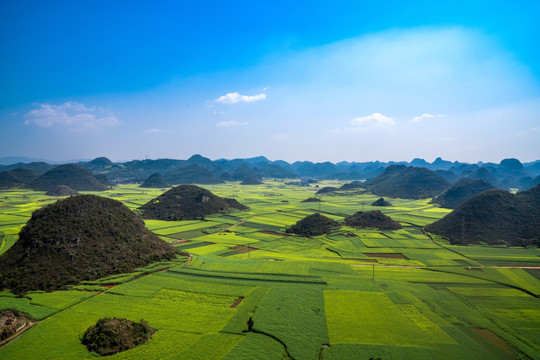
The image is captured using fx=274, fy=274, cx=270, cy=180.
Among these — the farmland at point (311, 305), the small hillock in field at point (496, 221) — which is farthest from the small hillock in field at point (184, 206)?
the small hillock in field at point (496, 221)

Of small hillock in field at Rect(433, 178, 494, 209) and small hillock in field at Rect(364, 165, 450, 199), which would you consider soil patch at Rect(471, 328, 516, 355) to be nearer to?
small hillock in field at Rect(433, 178, 494, 209)

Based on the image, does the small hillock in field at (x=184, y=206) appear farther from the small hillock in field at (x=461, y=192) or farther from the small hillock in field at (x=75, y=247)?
the small hillock in field at (x=461, y=192)

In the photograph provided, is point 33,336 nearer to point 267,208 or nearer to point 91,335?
point 91,335

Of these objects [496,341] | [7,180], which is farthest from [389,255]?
[7,180]

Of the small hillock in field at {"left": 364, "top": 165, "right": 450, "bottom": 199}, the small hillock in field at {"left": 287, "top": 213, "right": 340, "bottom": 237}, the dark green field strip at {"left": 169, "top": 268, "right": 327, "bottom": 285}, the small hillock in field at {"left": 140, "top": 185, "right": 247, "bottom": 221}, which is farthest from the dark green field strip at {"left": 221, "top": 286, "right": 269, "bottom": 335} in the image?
the small hillock in field at {"left": 364, "top": 165, "right": 450, "bottom": 199}

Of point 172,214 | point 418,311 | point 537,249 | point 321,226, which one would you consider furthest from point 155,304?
point 537,249

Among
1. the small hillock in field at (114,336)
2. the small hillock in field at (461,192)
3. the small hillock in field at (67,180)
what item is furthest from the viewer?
the small hillock in field at (67,180)

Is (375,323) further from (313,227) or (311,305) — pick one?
(313,227)
